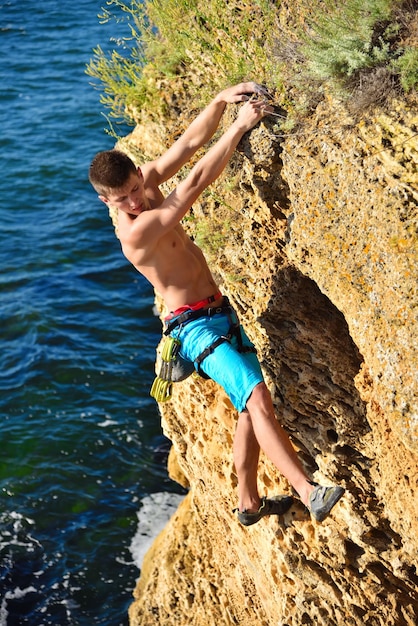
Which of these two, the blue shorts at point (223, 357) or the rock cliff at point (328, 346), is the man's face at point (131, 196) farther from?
the blue shorts at point (223, 357)

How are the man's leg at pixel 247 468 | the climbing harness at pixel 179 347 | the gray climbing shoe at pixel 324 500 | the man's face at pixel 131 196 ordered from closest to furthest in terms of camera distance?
1. the gray climbing shoe at pixel 324 500
2. the man's face at pixel 131 196
3. the climbing harness at pixel 179 347
4. the man's leg at pixel 247 468

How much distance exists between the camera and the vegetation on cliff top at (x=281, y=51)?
5.81m

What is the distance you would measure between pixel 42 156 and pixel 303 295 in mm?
17316

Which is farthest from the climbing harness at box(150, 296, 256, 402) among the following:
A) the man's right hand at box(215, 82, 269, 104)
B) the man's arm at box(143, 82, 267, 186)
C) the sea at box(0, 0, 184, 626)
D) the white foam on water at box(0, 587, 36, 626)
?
the white foam on water at box(0, 587, 36, 626)

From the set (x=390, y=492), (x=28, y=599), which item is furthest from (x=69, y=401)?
(x=390, y=492)

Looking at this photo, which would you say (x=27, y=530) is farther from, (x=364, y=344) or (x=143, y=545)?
(x=364, y=344)

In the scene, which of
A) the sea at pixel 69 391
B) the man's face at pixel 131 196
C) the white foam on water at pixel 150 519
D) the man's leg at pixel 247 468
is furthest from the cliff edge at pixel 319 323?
the white foam on water at pixel 150 519

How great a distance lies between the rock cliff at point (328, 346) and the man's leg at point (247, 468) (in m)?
0.35

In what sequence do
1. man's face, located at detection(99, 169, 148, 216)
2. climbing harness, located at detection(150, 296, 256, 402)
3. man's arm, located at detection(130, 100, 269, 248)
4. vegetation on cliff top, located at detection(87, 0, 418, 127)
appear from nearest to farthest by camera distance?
1. vegetation on cliff top, located at detection(87, 0, 418, 127)
2. man's arm, located at detection(130, 100, 269, 248)
3. man's face, located at detection(99, 169, 148, 216)
4. climbing harness, located at detection(150, 296, 256, 402)

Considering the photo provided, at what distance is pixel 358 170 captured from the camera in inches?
225

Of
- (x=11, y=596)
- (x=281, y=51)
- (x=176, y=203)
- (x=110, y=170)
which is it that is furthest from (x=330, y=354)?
(x=11, y=596)

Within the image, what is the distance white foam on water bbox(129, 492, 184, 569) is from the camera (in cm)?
1327

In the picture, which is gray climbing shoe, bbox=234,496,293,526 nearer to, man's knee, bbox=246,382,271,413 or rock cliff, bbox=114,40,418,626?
rock cliff, bbox=114,40,418,626

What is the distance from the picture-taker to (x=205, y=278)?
23.4ft
